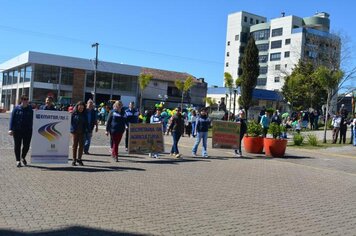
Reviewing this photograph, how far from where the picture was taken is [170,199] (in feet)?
27.2

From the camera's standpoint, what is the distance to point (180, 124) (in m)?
15.8

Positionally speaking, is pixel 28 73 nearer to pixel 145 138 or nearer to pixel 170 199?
pixel 145 138

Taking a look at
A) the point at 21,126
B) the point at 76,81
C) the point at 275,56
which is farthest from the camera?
the point at 275,56

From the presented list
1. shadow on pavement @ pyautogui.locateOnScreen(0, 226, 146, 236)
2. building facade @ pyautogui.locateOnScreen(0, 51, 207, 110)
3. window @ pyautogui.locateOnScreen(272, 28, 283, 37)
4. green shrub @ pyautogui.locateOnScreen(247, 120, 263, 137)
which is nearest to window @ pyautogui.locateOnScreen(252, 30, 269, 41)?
window @ pyautogui.locateOnScreen(272, 28, 283, 37)

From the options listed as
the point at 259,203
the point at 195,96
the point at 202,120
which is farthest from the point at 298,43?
the point at 259,203

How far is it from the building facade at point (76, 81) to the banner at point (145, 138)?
52.2 meters

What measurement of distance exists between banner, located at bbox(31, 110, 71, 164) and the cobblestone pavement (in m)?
0.26

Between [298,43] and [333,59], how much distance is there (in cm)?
4485

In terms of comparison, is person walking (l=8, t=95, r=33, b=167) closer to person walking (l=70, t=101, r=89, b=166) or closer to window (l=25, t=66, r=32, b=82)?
person walking (l=70, t=101, r=89, b=166)

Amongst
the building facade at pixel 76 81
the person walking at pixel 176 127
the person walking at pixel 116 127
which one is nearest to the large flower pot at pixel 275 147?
the person walking at pixel 176 127

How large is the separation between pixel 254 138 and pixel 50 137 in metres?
9.30

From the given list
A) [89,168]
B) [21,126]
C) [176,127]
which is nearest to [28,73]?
[176,127]

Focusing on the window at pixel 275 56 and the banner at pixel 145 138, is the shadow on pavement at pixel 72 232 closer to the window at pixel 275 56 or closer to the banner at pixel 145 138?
the banner at pixel 145 138

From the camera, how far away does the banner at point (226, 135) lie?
17.6 meters
